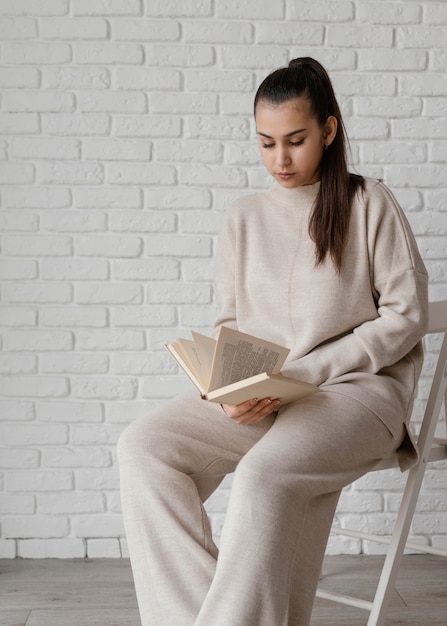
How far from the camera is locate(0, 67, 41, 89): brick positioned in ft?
8.80

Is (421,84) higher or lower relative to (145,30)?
lower

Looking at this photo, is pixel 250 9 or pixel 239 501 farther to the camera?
pixel 250 9

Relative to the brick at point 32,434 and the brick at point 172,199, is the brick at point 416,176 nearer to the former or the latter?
the brick at point 172,199

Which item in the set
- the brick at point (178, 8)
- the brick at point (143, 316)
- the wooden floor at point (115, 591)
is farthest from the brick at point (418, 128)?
the wooden floor at point (115, 591)

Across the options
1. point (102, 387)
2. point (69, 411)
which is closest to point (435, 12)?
point (102, 387)

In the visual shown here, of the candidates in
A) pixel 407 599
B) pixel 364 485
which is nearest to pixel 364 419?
pixel 407 599

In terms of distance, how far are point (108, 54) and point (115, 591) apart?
1605 mm

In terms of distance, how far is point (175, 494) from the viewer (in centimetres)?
180

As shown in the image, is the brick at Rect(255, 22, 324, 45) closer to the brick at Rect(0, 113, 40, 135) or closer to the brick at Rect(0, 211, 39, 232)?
the brick at Rect(0, 113, 40, 135)

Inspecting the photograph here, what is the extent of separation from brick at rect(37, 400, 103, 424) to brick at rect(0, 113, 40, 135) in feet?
2.77

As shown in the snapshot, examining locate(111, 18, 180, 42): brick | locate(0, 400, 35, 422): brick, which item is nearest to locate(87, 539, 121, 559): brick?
locate(0, 400, 35, 422): brick

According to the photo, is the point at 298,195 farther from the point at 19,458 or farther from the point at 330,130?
the point at 19,458

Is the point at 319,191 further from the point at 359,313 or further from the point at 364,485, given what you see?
the point at 364,485

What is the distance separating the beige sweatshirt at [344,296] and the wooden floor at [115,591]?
2.19 feet
